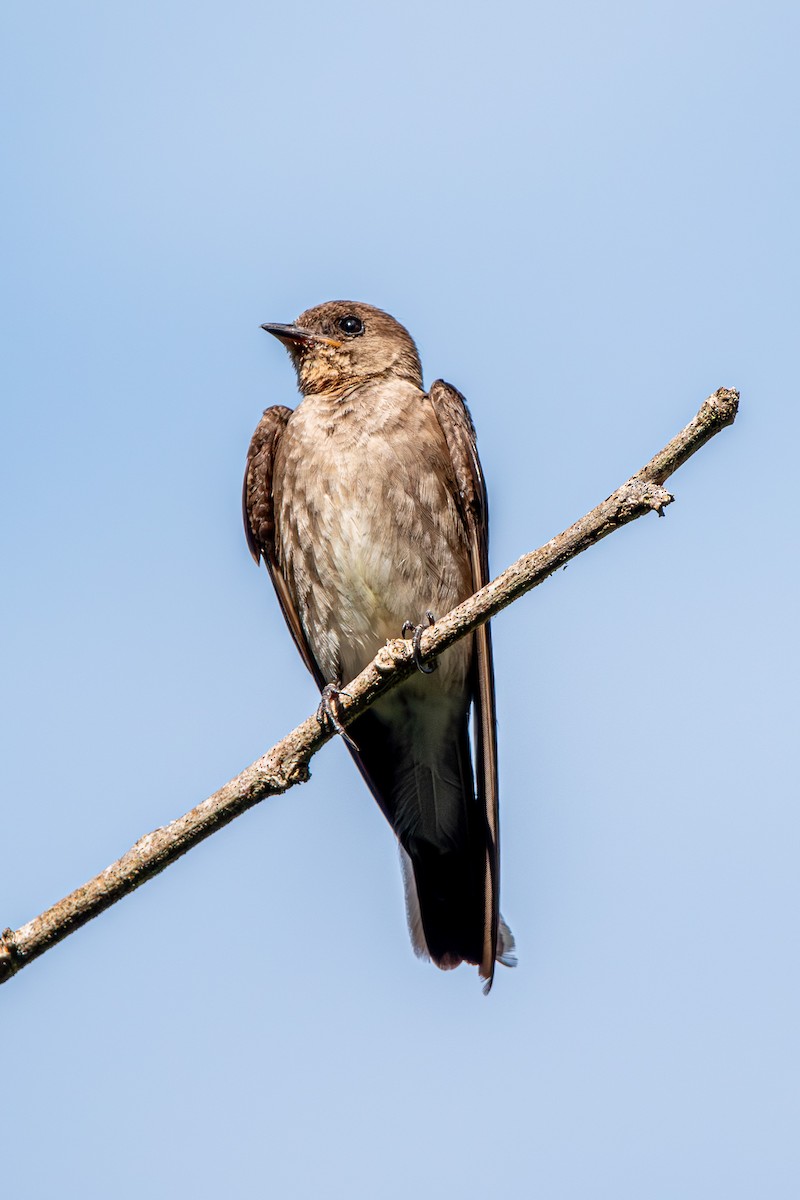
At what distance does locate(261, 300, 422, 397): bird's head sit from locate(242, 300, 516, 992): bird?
320 millimetres

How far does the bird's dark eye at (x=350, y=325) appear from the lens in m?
9.20

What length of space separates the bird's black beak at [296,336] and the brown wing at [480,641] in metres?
1.07

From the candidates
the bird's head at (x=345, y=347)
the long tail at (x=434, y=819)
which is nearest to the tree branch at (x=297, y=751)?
the long tail at (x=434, y=819)

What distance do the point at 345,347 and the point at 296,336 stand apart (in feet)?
1.09

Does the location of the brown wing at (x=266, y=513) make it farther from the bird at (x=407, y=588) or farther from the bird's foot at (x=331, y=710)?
the bird's foot at (x=331, y=710)

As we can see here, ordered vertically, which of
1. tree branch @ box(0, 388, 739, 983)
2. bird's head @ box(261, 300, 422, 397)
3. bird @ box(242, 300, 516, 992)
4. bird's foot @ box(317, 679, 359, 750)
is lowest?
Answer: tree branch @ box(0, 388, 739, 983)

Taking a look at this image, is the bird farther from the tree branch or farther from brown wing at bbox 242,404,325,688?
the tree branch

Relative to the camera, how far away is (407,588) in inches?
306

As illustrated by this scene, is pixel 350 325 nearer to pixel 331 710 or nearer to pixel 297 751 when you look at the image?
pixel 331 710

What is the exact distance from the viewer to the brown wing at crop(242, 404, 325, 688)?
841 cm

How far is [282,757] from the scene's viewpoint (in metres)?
5.22

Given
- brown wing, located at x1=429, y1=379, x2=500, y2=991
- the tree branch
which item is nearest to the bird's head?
brown wing, located at x1=429, y1=379, x2=500, y2=991

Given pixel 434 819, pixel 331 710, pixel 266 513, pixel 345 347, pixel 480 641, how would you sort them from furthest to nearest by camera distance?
pixel 345 347 < pixel 266 513 < pixel 434 819 < pixel 480 641 < pixel 331 710

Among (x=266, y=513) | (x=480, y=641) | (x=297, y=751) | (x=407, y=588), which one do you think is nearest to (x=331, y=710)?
(x=297, y=751)
